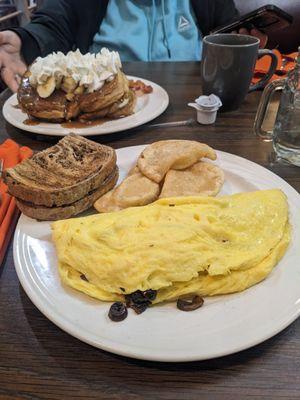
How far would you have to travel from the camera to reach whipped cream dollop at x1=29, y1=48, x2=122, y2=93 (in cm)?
151

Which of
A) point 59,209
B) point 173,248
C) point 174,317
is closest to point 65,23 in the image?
point 59,209

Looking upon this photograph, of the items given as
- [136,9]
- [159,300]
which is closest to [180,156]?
[159,300]

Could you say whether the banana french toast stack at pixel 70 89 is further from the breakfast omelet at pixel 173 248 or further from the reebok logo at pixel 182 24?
the reebok logo at pixel 182 24

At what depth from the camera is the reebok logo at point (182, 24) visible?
2.43m

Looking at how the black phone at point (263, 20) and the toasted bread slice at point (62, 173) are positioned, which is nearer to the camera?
the toasted bread slice at point (62, 173)

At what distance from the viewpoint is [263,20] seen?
202cm

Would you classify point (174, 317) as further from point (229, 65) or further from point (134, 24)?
point (134, 24)

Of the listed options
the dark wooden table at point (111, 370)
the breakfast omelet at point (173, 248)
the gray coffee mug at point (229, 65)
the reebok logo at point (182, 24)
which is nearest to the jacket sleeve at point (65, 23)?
the reebok logo at point (182, 24)

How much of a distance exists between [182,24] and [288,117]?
60.1 inches

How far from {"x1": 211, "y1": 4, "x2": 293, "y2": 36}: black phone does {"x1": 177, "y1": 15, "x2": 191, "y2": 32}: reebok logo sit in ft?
1.56

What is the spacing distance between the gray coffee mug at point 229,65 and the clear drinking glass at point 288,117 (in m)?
0.34

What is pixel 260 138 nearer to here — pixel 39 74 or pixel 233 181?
pixel 233 181

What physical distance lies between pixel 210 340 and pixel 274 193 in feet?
1.62

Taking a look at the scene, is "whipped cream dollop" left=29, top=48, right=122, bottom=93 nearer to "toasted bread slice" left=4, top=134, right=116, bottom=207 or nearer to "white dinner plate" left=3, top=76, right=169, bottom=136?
"white dinner plate" left=3, top=76, right=169, bottom=136
